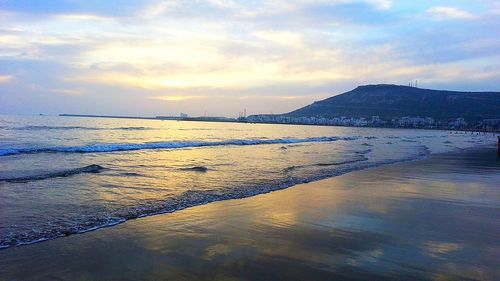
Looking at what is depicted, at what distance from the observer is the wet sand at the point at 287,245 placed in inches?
232

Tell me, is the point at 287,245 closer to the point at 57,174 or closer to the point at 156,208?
the point at 156,208

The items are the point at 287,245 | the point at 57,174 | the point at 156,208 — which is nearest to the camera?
the point at 287,245

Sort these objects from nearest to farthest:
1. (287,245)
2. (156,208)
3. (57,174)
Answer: (287,245), (156,208), (57,174)

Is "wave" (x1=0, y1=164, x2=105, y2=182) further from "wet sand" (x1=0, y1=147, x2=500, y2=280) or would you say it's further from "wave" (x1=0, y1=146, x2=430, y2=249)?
"wet sand" (x1=0, y1=147, x2=500, y2=280)

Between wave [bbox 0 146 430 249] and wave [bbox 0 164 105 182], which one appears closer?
wave [bbox 0 146 430 249]

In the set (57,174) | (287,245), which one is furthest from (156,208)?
(57,174)

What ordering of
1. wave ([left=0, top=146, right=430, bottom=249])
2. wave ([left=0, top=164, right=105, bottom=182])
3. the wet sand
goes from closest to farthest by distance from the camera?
the wet sand, wave ([left=0, top=146, right=430, bottom=249]), wave ([left=0, top=164, right=105, bottom=182])

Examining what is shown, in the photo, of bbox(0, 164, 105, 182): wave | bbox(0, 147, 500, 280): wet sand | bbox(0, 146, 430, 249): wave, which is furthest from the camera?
bbox(0, 164, 105, 182): wave

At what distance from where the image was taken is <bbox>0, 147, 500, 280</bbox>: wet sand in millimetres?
5902

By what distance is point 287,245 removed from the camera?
7.30 metres

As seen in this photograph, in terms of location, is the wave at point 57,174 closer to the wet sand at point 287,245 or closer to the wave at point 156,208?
the wave at point 156,208

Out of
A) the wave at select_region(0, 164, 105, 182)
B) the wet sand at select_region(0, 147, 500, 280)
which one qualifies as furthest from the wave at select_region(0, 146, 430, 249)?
the wave at select_region(0, 164, 105, 182)

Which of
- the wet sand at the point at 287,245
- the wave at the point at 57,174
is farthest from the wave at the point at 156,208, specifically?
the wave at the point at 57,174

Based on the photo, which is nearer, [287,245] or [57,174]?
[287,245]
